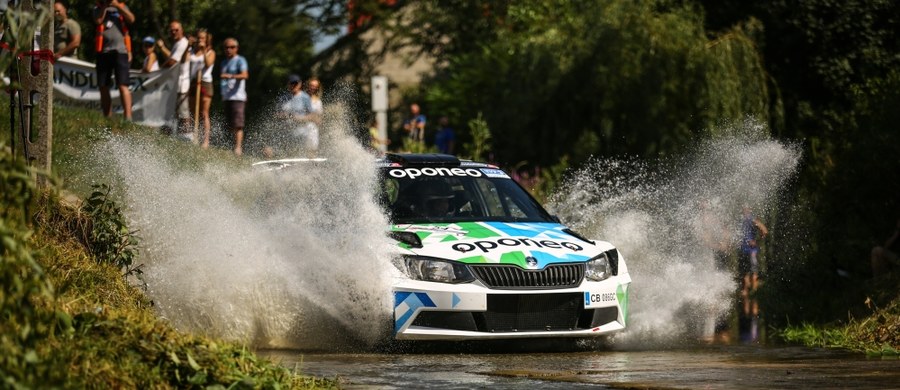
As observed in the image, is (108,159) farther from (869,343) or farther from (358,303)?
(869,343)

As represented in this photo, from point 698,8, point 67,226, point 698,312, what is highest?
point 698,8

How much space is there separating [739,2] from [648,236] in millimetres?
17403

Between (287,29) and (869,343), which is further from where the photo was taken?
(287,29)

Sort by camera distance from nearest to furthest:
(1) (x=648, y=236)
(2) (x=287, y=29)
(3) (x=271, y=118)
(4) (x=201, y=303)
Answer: (4) (x=201, y=303) < (1) (x=648, y=236) < (3) (x=271, y=118) < (2) (x=287, y=29)

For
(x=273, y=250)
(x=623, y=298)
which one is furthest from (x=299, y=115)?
(x=623, y=298)

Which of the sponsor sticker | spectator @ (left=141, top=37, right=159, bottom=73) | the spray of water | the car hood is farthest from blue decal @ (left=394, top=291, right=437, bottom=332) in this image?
spectator @ (left=141, top=37, right=159, bottom=73)

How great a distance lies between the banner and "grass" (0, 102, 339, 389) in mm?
10857

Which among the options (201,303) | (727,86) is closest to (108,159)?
(201,303)

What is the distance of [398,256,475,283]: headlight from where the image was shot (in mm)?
10953

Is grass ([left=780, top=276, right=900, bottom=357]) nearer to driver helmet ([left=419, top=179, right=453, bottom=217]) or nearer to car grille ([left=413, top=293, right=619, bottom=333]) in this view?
car grille ([left=413, top=293, right=619, bottom=333])

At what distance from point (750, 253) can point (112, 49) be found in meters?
8.53

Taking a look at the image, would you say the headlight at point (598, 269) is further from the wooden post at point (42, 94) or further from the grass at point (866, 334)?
the wooden post at point (42, 94)

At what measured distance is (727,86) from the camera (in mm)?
26141

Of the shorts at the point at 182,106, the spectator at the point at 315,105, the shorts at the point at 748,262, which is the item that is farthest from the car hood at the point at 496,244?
the shorts at the point at 182,106
